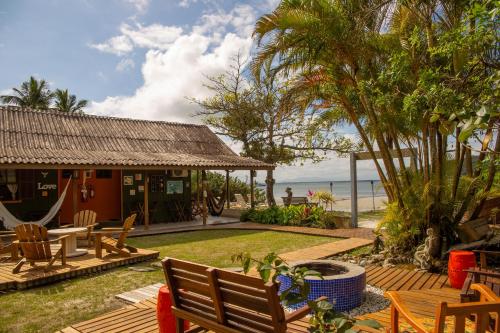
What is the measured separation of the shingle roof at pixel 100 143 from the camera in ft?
40.2

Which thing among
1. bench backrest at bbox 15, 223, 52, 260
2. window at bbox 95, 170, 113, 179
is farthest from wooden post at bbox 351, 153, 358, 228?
bench backrest at bbox 15, 223, 52, 260

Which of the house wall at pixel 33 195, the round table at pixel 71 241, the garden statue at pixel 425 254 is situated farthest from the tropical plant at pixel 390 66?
the house wall at pixel 33 195

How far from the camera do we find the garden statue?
6.66 meters

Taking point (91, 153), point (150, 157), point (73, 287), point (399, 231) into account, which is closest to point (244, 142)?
point (150, 157)

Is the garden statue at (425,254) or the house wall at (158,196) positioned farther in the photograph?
the house wall at (158,196)

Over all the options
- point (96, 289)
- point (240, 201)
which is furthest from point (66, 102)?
→ point (96, 289)

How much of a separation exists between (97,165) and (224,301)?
10.1 meters

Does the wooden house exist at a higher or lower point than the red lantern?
higher

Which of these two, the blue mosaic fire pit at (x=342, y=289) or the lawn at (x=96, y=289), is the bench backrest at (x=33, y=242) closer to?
the lawn at (x=96, y=289)

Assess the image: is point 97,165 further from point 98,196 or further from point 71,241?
point 71,241

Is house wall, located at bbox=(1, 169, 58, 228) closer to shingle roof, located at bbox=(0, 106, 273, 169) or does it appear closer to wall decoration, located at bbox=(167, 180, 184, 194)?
shingle roof, located at bbox=(0, 106, 273, 169)

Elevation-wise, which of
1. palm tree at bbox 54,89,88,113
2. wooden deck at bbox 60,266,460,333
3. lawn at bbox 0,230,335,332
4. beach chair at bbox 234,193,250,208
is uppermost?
palm tree at bbox 54,89,88,113

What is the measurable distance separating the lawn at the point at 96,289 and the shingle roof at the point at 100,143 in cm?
358

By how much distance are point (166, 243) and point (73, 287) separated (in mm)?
4459
